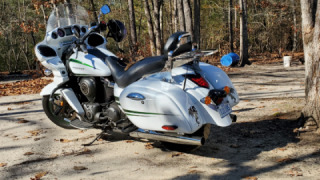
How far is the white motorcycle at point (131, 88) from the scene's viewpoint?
4.22 metres

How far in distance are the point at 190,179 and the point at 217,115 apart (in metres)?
0.79

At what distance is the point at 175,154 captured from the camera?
489cm

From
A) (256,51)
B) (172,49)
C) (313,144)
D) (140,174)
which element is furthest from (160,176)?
(256,51)

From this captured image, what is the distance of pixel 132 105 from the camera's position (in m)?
4.52

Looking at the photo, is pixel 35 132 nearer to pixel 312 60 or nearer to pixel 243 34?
pixel 312 60

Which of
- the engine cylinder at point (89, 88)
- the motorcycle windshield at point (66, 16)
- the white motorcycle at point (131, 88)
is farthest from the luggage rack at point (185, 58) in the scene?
the motorcycle windshield at point (66, 16)

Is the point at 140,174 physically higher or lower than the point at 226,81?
lower

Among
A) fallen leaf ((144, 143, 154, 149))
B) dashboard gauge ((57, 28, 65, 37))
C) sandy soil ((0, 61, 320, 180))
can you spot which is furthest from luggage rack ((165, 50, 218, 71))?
dashboard gauge ((57, 28, 65, 37))

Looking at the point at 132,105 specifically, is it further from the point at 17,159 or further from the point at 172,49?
the point at 17,159

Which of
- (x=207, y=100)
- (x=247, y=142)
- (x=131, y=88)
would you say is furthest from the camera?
Result: (x=247, y=142)

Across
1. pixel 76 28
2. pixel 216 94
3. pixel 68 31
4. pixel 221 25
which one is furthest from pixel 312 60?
pixel 221 25

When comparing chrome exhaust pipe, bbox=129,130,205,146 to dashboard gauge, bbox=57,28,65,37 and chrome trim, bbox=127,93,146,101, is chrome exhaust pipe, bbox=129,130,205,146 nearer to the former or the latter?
chrome trim, bbox=127,93,146,101

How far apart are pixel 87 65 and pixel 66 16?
4.44 ft

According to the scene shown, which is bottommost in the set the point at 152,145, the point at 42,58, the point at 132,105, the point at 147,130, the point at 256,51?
the point at 256,51
